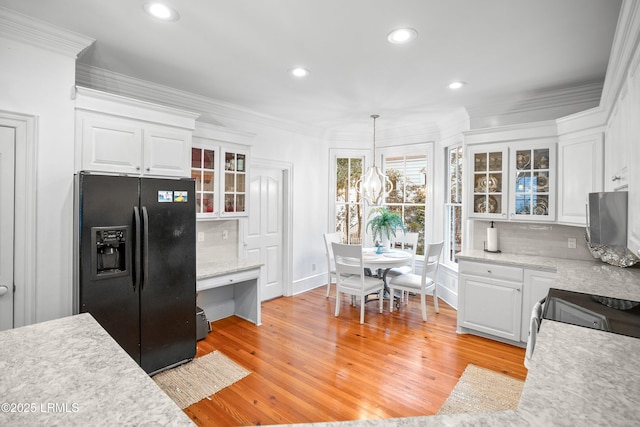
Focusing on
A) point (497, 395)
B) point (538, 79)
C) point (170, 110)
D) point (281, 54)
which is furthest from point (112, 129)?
point (538, 79)

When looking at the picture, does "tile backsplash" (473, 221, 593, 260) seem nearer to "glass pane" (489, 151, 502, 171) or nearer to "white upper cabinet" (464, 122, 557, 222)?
"white upper cabinet" (464, 122, 557, 222)

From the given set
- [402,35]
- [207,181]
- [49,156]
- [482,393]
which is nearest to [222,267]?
[207,181]

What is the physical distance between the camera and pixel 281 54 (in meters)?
2.71

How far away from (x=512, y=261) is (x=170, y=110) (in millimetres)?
3578

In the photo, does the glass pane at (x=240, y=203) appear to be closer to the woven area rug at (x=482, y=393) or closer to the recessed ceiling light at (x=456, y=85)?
the recessed ceiling light at (x=456, y=85)

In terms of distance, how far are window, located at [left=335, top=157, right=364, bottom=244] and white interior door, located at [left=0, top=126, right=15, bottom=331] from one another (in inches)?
166

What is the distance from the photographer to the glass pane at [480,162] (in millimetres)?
3747

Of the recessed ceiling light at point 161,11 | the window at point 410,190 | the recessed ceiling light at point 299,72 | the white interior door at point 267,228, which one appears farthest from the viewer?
the window at point 410,190

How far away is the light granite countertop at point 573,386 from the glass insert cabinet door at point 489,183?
224 cm

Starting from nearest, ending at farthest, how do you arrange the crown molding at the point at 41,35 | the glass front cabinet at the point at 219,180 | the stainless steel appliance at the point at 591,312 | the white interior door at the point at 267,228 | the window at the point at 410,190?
the stainless steel appliance at the point at 591,312 → the crown molding at the point at 41,35 → the glass front cabinet at the point at 219,180 → the white interior door at the point at 267,228 → the window at the point at 410,190

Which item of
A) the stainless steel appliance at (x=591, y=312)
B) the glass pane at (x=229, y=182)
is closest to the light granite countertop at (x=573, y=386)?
the stainless steel appliance at (x=591, y=312)

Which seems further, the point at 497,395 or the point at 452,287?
the point at 452,287

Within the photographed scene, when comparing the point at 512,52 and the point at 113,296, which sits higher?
the point at 512,52

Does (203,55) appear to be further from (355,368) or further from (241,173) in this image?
(355,368)
